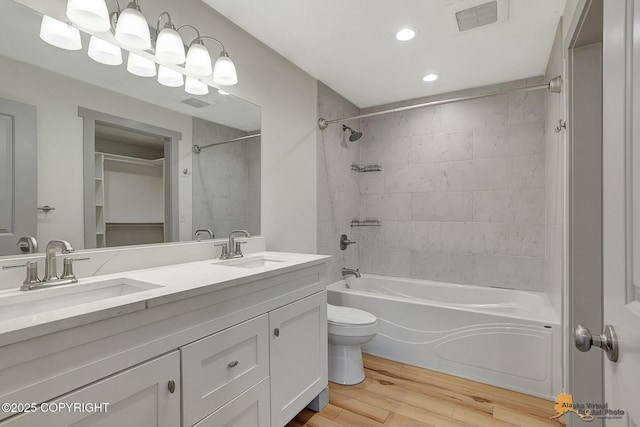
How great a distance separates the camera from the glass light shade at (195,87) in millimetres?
1836

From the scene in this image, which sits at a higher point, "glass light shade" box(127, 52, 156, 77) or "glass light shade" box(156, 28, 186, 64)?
"glass light shade" box(156, 28, 186, 64)

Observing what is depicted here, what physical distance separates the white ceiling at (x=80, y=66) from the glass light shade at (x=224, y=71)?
0.11 meters

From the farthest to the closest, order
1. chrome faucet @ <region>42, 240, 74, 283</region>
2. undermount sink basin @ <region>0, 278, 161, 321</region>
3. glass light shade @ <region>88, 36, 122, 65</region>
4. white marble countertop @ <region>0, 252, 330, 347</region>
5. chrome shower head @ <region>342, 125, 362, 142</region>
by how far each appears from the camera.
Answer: chrome shower head @ <region>342, 125, 362, 142</region> → glass light shade @ <region>88, 36, 122, 65</region> → chrome faucet @ <region>42, 240, 74, 283</region> → undermount sink basin @ <region>0, 278, 161, 321</region> → white marble countertop @ <region>0, 252, 330, 347</region>

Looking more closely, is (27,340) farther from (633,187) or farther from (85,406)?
(633,187)

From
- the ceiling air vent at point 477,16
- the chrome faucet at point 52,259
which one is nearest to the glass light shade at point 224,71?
the chrome faucet at point 52,259

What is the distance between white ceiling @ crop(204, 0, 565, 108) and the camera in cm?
Answer: 187

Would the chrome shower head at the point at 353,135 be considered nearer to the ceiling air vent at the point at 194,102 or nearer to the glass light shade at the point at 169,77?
the ceiling air vent at the point at 194,102

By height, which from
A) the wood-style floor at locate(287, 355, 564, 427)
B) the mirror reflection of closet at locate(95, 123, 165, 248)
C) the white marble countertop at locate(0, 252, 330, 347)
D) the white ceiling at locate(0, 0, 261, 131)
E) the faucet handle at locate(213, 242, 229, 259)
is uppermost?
the white ceiling at locate(0, 0, 261, 131)

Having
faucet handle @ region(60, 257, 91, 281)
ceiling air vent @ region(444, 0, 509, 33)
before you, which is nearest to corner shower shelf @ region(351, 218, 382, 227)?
ceiling air vent @ region(444, 0, 509, 33)

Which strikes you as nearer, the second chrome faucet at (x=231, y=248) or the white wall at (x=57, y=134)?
the white wall at (x=57, y=134)

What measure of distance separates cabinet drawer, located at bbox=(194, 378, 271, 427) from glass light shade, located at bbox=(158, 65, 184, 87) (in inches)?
63.9

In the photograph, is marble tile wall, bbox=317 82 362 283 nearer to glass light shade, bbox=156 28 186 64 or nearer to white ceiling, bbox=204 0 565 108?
white ceiling, bbox=204 0 565 108

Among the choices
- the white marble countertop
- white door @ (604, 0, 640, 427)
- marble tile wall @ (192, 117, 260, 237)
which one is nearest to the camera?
white door @ (604, 0, 640, 427)

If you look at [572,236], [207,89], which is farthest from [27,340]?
[572,236]
